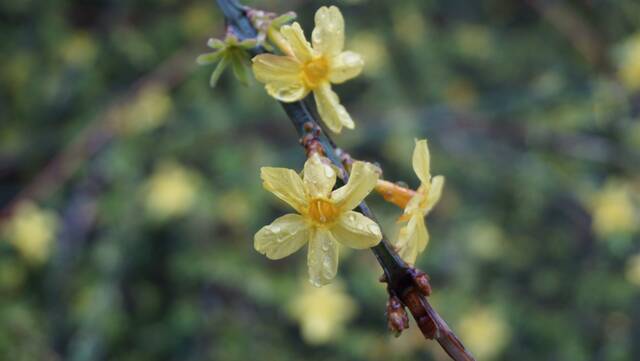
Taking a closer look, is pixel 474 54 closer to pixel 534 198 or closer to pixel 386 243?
pixel 534 198

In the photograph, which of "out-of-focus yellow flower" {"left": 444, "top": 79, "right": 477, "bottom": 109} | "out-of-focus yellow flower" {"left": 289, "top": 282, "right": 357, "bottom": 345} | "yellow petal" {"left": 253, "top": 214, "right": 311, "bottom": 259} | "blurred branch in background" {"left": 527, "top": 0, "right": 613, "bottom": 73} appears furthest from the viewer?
"blurred branch in background" {"left": 527, "top": 0, "right": 613, "bottom": 73}


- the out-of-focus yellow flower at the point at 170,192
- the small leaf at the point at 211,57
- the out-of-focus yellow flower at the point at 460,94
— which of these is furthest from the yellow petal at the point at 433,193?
the out-of-focus yellow flower at the point at 460,94

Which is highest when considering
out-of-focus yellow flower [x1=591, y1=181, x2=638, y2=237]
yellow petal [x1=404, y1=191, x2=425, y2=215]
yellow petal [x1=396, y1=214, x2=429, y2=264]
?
out-of-focus yellow flower [x1=591, y1=181, x2=638, y2=237]

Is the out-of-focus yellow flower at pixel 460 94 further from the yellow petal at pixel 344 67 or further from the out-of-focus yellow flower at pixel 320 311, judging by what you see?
the yellow petal at pixel 344 67

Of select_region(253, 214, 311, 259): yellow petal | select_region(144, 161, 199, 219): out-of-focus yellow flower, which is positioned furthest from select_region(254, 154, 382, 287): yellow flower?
select_region(144, 161, 199, 219): out-of-focus yellow flower

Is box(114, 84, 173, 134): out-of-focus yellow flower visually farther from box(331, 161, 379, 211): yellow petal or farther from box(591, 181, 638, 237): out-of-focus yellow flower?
box(331, 161, 379, 211): yellow petal
